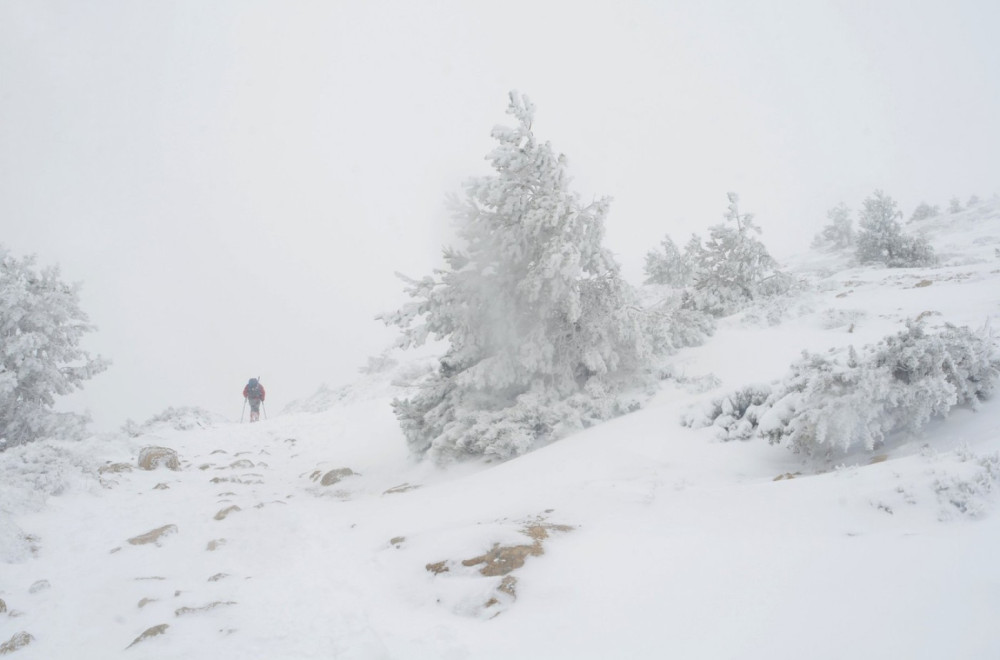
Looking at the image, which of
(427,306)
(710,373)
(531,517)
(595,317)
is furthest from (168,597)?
(710,373)

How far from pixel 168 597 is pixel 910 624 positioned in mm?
5599

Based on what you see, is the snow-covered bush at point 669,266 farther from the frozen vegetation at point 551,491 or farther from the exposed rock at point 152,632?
the exposed rock at point 152,632

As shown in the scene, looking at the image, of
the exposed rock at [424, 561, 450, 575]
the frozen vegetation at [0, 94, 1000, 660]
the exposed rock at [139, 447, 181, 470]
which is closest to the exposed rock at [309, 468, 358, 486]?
the frozen vegetation at [0, 94, 1000, 660]

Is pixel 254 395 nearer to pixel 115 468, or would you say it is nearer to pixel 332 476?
pixel 115 468

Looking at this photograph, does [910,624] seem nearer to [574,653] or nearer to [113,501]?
[574,653]

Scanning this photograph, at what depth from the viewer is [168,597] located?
4.54m

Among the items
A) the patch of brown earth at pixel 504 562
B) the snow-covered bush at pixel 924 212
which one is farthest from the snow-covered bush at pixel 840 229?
the patch of brown earth at pixel 504 562

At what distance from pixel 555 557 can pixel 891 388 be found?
424 centimetres

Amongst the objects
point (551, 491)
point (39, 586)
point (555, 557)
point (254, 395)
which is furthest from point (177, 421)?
point (555, 557)

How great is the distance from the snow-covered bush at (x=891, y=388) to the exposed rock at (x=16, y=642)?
749 centimetres

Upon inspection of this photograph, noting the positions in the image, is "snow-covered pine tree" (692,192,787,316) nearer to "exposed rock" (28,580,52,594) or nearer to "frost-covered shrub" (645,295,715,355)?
"frost-covered shrub" (645,295,715,355)

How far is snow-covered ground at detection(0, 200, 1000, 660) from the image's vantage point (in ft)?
9.48

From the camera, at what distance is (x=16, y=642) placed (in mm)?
3822

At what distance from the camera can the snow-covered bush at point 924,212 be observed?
34594mm
